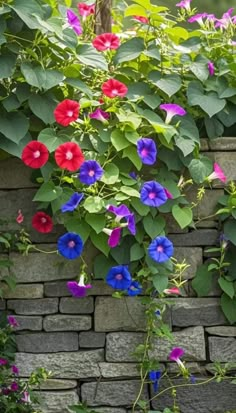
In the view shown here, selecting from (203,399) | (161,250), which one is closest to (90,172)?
(161,250)

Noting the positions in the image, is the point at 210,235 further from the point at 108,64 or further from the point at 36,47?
the point at 36,47

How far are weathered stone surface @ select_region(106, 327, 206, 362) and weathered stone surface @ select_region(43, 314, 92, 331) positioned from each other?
0.09 metres

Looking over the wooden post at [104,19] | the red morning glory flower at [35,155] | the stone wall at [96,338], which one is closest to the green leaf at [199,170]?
the stone wall at [96,338]

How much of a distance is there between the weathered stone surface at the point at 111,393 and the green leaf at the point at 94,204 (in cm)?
58

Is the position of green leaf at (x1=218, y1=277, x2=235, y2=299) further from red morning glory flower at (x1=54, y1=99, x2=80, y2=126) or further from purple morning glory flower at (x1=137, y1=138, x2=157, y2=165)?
red morning glory flower at (x1=54, y1=99, x2=80, y2=126)

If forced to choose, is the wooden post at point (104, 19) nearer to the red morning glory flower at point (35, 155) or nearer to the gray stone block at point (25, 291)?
the red morning glory flower at point (35, 155)

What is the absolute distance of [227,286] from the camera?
7.03 ft

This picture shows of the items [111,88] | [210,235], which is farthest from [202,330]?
[111,88]

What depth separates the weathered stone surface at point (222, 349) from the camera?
85.7 inches

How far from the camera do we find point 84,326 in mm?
2154

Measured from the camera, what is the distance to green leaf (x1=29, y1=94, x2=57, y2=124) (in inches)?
80.6

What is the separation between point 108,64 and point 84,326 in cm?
87

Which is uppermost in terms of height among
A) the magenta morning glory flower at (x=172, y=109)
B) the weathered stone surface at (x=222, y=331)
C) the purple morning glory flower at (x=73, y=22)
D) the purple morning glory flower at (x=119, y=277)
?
the purple morning glory flower at (x=73, y=22)

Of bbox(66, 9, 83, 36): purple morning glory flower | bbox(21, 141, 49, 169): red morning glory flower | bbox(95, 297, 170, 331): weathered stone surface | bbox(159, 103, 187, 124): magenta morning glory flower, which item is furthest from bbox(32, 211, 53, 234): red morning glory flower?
bbox(66, 9, 83, 36): purple morning glory flower
